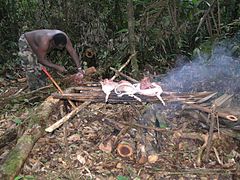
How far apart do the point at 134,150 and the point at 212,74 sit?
2888 mm

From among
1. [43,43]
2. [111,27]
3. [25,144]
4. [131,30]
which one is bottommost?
[25,144]

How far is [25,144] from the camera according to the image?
425 cm

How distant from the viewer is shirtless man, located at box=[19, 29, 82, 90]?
5812 millimetres

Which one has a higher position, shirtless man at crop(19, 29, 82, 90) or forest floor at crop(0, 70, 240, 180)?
shirtless man at crop(19, 29, 82, 90)

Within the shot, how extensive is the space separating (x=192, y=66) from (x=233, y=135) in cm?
286

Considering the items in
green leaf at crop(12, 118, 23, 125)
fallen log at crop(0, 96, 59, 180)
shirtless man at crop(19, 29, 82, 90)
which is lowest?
green leaf at crop(12, 118, 23, 125)

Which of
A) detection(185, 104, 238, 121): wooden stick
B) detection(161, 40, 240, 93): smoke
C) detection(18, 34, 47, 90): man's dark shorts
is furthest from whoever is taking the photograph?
detection(18, 34, 47, 90): man's dark shorts

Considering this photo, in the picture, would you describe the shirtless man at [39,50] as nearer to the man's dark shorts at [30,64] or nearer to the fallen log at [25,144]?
the man's dark shorts at [30,64]

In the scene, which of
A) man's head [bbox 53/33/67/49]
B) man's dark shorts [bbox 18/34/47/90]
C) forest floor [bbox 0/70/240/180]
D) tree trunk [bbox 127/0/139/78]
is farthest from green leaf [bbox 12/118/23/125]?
tree trunk [bbox 127/0/139/78]

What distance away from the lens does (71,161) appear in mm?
4430

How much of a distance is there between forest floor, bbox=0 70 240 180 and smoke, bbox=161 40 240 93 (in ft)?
3.45

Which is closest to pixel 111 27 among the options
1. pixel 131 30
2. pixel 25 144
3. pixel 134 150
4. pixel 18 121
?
pixel 131 30

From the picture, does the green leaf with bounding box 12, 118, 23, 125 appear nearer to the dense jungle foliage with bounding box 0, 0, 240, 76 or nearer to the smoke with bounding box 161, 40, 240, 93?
the smoke with bounding box 161, 40, 240, 93

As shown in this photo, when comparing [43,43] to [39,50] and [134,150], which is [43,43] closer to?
[39,50]
